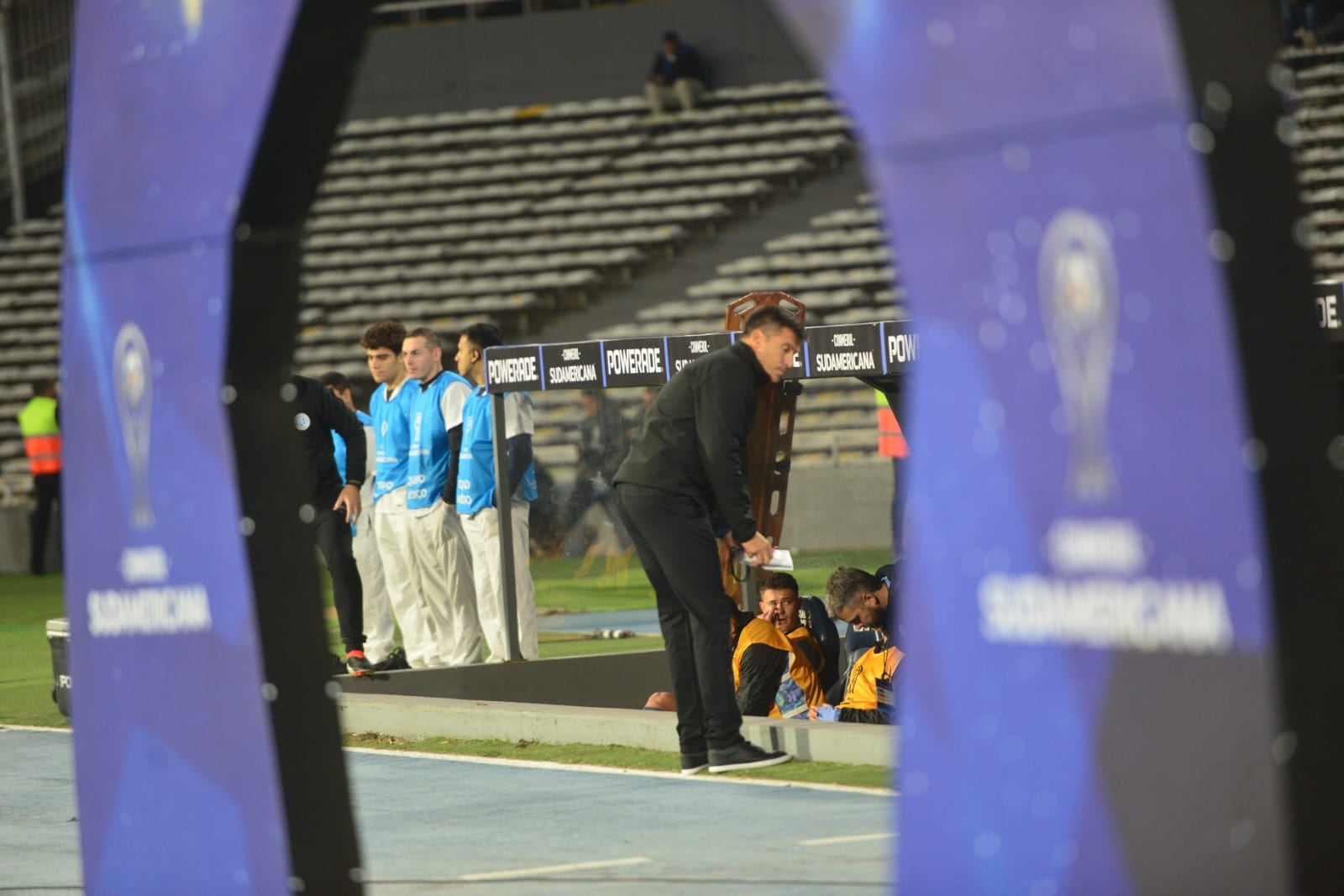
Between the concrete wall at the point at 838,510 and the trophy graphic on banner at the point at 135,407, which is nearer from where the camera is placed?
the trophy graphic on banner at the point at 135,407

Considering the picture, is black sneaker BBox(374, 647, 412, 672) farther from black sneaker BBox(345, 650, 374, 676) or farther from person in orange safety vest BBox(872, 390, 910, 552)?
person in orange safety vest BBox(872, 390, 910, 552)

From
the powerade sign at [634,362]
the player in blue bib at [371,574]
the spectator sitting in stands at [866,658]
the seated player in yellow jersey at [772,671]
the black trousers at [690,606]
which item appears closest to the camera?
the black trousers at [690,606]

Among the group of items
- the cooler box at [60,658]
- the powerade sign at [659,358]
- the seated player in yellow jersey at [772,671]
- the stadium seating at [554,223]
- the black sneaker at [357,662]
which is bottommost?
the seated player in yellow jersey at [772,671]

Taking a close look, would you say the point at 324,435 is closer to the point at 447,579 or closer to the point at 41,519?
the point at 447,579

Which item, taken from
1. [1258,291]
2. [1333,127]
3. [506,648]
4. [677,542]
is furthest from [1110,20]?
[1333,127]

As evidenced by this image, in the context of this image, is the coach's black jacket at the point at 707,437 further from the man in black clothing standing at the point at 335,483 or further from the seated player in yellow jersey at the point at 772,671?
the man in black clothing standing at the point at 335,483

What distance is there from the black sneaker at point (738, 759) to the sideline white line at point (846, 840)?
148 cm

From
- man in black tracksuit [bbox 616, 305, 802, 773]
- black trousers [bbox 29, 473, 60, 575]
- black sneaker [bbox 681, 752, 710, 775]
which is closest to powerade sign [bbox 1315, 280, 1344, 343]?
man in black tracksuit [bbox 616, 305, 802, 773]

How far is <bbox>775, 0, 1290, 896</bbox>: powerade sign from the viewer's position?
10.7ft

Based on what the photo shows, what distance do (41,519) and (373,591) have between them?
12.3m

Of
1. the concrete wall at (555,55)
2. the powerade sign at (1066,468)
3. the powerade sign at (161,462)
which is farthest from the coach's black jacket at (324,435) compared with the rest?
the concrete wall at (555,55)

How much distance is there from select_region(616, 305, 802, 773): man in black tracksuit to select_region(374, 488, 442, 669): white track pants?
3832 mm

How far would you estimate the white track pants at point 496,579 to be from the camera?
11.6 meters

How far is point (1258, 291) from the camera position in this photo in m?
3.24
